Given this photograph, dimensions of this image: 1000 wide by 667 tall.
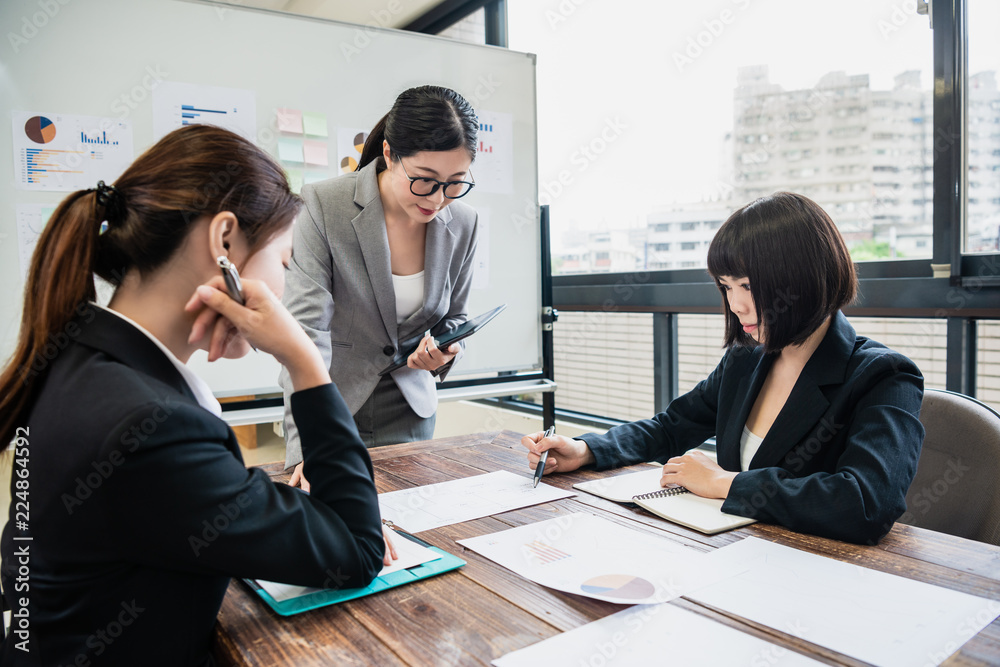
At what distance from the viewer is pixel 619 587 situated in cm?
82

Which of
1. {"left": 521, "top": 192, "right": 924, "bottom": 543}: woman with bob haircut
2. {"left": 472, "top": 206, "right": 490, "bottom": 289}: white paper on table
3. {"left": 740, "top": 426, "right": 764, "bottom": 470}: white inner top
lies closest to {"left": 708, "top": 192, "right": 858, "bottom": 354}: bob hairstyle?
{"left": 521, "top": 192, "right": 924, "bottom": 543}: woman with bob haircut

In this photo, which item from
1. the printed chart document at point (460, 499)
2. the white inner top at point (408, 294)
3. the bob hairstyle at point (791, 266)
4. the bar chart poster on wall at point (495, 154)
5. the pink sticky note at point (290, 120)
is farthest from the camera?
the bar chart poster on wall at point (495, 154)

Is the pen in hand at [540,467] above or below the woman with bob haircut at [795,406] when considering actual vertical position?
below

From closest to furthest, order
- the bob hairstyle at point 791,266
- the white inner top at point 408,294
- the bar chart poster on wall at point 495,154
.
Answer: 1. the bob hairstyle at point 791,266
2. the white inner top at point 408,294
3. the bar chart poster on wall at point 495,154

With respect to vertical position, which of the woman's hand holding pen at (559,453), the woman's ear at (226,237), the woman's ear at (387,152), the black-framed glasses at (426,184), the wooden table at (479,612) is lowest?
the wooden table at (479,612)

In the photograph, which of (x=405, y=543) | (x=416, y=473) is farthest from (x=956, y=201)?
(x=405, y=543)

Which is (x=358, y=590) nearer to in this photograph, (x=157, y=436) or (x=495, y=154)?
(x=157, y=436)

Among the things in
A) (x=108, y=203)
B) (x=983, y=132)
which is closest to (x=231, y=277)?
(x=108, y=203)

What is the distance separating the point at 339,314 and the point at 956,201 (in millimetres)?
1760

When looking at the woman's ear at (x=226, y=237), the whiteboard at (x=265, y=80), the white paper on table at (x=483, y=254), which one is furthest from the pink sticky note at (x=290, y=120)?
the woman's ear at (x=226, y=237)

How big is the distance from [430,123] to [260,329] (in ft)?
2.80

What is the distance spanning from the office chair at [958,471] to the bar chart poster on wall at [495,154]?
6.41ft

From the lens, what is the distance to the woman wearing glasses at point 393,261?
63.2 inches

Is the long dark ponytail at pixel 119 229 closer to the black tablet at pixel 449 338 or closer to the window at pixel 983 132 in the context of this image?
the black tablet at pixel 449 338
